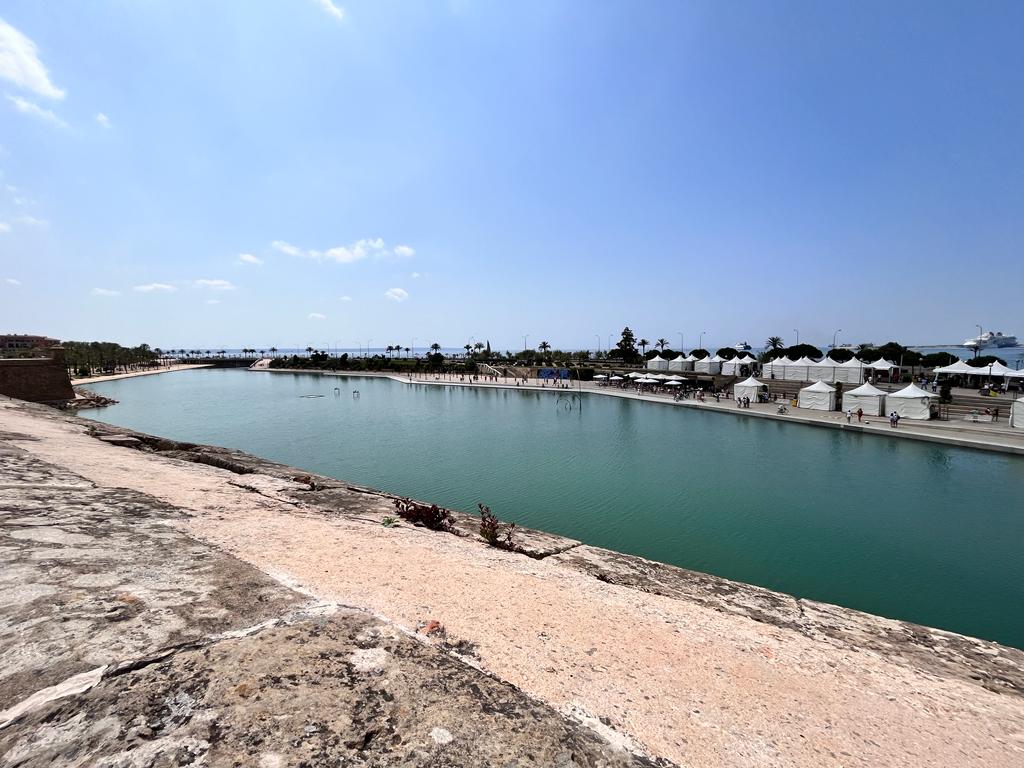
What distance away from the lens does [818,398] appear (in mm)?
37750

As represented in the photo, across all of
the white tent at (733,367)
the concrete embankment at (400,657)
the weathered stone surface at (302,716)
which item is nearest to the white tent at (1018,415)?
the white tent at (733,367)

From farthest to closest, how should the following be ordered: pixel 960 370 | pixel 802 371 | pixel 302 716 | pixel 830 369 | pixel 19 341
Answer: pixel 19 341
pixel 802 371
pixel 830 369
pixel 960 370
pixel 302 716

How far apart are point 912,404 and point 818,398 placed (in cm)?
628

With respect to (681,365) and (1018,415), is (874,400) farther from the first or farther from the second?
(681,365)

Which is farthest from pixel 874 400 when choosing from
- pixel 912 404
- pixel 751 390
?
pixel 751 390

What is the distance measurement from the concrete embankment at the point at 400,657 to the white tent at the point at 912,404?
36091mm

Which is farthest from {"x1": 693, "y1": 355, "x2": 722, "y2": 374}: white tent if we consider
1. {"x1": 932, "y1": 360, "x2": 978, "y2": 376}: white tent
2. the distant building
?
the distant building

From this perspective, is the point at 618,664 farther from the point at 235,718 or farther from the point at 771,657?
the point at 235,718

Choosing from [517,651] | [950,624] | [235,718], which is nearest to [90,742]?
[235,718]

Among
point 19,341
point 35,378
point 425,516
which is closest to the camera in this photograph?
point 425,516

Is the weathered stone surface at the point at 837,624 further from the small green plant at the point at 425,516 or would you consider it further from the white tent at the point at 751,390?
the white tent at the point at 751,390

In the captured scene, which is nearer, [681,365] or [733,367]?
[733,367]

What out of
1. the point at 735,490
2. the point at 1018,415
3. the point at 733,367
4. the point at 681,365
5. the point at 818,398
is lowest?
the point at 735,490

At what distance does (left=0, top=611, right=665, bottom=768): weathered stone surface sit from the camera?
161 cm
